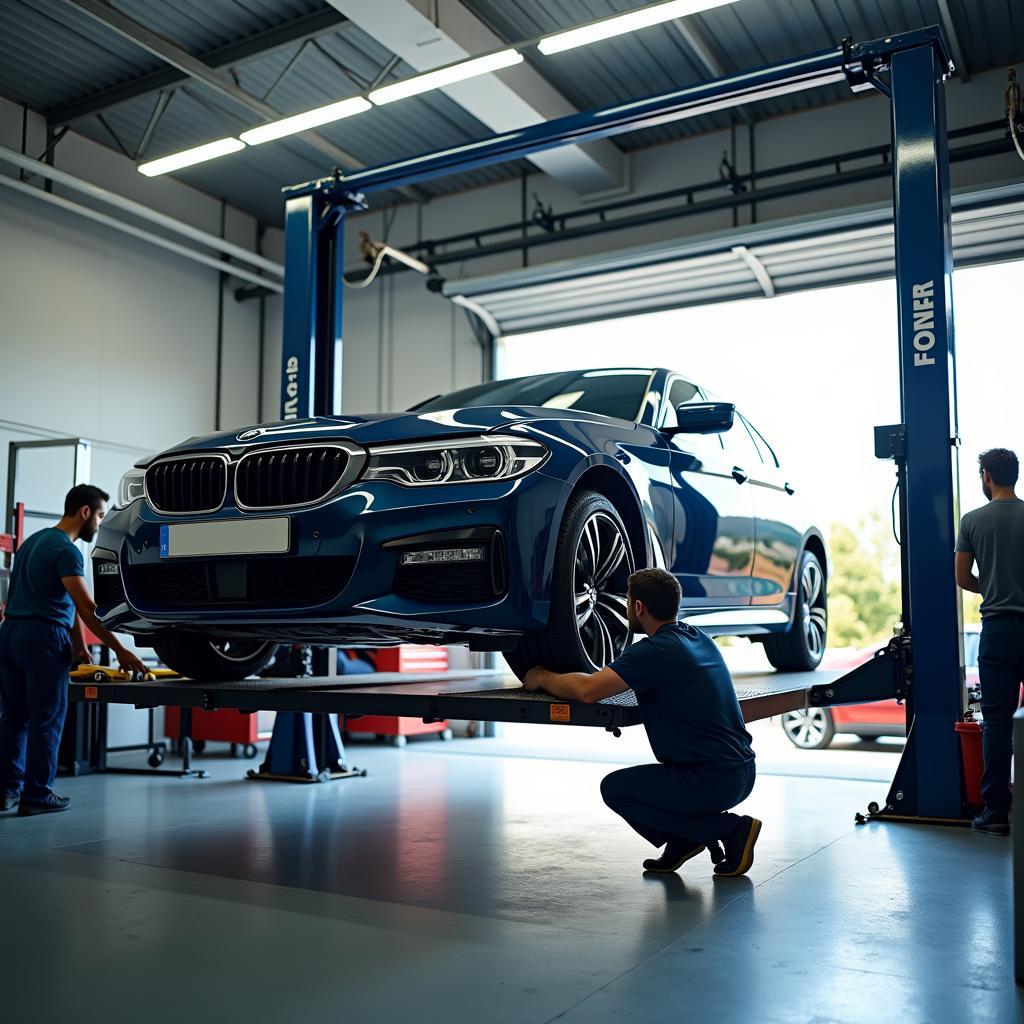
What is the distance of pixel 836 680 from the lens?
5.28 metres

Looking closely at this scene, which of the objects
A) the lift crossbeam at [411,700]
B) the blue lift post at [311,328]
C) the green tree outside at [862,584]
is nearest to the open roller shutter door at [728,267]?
the blue lift post at [311,328]

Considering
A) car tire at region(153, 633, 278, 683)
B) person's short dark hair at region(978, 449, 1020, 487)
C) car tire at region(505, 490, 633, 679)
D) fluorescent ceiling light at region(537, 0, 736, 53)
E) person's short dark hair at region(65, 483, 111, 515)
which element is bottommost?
car tire at region(153, 633, 278, 683)

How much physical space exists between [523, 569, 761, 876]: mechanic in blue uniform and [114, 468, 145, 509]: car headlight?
1680 mm

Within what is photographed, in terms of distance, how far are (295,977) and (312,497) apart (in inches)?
60.3

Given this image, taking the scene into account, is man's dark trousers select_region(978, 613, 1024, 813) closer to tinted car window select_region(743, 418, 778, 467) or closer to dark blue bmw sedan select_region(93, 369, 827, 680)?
dark blue bmw sedan select_region(93, 369, 827, 680)

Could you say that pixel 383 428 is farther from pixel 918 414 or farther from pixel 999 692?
pixel 999 692

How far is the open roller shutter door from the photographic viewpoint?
9.41 meters

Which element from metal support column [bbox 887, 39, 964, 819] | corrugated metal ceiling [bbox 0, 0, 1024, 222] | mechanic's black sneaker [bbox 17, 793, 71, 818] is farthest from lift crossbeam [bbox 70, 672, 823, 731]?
corrugated metal ceiling [bbox 0, 0, 1024, 222]

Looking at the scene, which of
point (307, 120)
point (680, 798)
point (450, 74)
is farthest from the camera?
point (307, 120)

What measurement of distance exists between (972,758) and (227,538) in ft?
11.8

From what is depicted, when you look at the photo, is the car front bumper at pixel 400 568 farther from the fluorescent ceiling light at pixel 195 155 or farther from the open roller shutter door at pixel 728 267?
the open roller shutter door at pixel 728 267

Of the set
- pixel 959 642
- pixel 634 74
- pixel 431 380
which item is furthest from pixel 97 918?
pixel 431 380

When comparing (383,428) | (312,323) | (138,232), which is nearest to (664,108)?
(312,323)

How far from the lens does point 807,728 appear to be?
1032 centimetres
